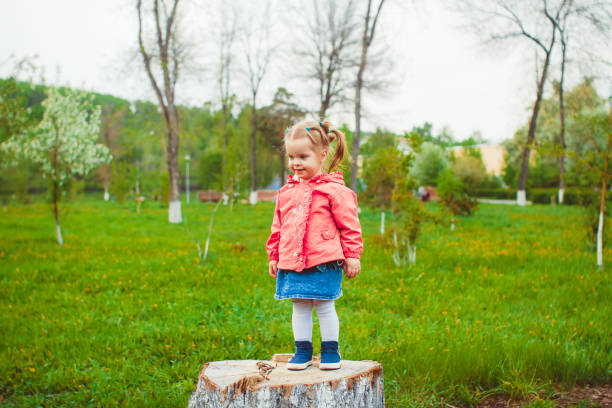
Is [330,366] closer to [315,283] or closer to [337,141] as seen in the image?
[315,283]

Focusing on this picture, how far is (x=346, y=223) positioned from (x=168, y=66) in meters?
17.9

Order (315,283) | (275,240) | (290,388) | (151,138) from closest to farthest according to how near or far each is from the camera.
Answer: (290,388) < (315,283) < (275,240) < (151,138)

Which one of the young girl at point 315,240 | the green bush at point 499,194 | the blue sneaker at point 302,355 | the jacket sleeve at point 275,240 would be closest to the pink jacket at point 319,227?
the young girl at point 315,240

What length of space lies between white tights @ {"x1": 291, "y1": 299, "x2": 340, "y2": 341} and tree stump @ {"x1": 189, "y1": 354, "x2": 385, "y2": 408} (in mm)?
224

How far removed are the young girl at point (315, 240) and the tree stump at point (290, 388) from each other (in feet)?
0.48

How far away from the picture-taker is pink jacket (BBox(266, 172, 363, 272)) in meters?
2.73

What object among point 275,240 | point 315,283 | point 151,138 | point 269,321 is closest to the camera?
point 315,283

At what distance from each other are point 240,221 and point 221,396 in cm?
1616

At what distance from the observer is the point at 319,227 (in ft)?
9.14

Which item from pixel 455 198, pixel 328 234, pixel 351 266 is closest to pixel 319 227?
pixel 328 234

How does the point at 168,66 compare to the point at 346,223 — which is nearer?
the point at 346,223

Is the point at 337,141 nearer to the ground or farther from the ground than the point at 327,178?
farther from the ground

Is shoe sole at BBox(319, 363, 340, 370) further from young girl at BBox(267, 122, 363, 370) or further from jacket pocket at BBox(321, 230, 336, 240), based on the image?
jacket pocket at BBox(321, 230, 336, 240)

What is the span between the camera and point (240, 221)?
729 inches
